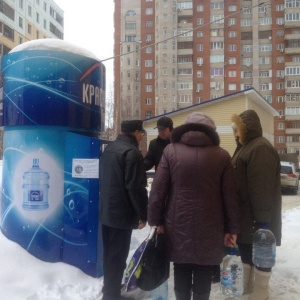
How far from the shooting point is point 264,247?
3449 mm

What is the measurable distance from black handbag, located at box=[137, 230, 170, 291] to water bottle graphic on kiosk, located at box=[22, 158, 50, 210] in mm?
1618

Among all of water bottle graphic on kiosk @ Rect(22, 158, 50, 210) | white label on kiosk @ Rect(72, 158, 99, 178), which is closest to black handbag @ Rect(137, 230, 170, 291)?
white label on kiosk @ Rect(72, 158, 99, 178)

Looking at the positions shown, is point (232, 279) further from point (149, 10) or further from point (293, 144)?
point (149, 10)

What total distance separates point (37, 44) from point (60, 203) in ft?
6.11

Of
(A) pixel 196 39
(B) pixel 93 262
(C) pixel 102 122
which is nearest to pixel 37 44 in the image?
(C) pixel 102 122

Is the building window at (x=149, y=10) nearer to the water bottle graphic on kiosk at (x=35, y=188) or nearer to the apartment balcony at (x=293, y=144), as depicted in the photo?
the apartment balcony at (x=293, y=144)

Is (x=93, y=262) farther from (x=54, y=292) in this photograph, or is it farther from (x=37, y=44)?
(x=37, y=44)

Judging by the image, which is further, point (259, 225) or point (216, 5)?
point (216, 5)

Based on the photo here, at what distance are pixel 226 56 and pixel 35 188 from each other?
203ft

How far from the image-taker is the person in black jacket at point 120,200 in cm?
347

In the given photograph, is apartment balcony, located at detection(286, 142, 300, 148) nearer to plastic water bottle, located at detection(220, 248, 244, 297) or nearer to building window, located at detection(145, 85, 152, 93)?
building window, located at detection(145, 85, 152, 93)

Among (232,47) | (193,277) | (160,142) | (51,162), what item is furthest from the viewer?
(232,47)

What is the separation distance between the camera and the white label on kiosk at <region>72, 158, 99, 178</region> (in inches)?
163

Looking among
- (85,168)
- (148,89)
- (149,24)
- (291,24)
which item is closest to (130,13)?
(149,24)
